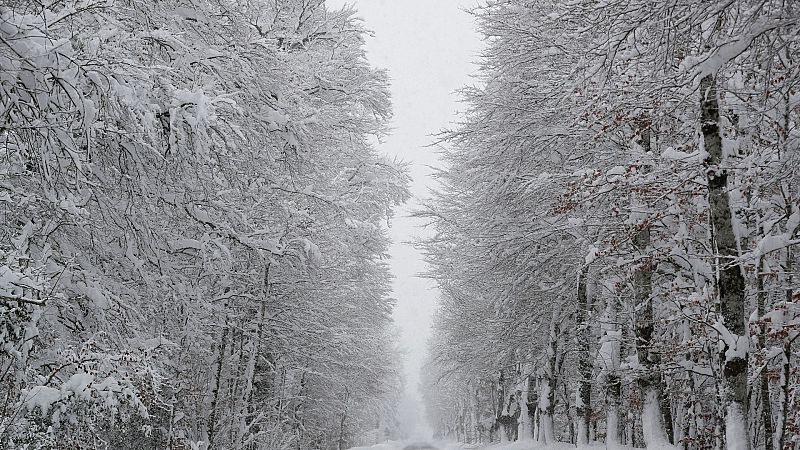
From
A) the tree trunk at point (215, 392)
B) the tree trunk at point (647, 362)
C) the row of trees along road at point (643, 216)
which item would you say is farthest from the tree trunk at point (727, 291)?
the tree trunk at point (215, 392)

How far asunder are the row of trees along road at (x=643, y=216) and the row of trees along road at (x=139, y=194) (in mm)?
3355

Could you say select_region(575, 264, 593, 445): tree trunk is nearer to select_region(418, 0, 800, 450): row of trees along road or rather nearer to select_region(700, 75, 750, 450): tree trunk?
select_region(418, 0, 800, 450): row of trees along road

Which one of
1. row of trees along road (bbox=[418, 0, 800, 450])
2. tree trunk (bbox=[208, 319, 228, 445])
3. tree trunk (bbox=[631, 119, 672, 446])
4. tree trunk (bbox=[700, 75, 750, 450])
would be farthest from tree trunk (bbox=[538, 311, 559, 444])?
tree trunk (bbox=[700, 75, 750, 450])

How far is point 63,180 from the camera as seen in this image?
527 centimetres

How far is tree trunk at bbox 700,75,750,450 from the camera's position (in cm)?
582

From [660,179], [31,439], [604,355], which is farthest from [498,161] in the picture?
[31,439]

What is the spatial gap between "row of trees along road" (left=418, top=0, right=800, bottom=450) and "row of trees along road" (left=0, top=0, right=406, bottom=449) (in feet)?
11.0

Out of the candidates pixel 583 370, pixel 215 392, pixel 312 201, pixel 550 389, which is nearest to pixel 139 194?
pixel 312 201

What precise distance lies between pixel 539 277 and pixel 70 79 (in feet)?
32.9

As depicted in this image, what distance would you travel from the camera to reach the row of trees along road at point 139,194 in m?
4.46

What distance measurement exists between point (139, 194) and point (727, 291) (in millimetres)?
6175

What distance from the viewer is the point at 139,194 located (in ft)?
19.9

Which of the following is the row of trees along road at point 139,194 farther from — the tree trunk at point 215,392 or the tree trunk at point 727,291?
the tree trunk at point 727,291

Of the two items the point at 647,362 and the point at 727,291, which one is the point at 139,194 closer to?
the point at 727,291
